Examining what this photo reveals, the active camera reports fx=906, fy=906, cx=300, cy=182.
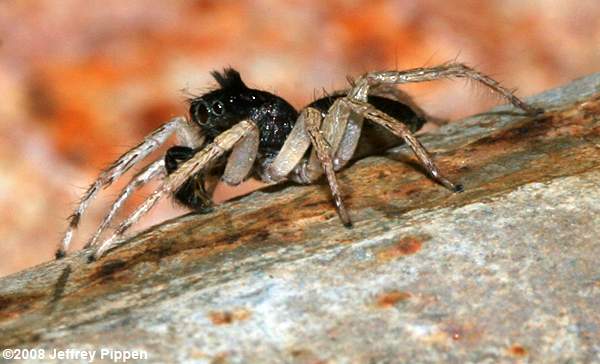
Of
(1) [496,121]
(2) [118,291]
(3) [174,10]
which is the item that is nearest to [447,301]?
(2) [118,291]

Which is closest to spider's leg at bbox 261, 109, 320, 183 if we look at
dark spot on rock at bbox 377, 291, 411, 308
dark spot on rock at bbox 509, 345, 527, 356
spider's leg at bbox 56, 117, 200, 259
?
spider's leg at bbox 56, 117, 200, 259

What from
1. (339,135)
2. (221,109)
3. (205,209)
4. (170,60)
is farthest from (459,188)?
(170,60)

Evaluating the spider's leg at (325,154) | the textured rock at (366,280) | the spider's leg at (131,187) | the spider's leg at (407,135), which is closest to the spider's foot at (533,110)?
the textured rock at (366,280)

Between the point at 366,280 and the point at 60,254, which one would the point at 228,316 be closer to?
the point at 366,280

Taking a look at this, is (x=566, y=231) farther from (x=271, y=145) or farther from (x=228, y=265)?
(x=271, y=145)

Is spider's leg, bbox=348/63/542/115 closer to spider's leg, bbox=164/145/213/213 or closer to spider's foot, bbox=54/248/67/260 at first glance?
spider's leg, bbox=164/145/213/213

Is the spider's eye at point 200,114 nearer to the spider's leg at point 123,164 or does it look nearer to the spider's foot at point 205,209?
the spider's leg at point 123,164
